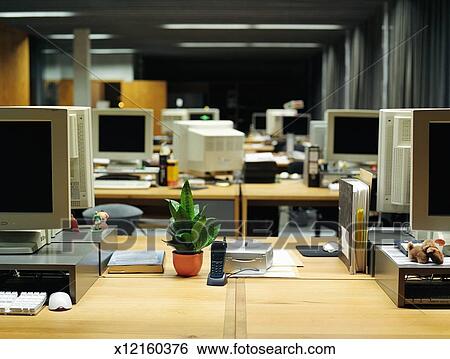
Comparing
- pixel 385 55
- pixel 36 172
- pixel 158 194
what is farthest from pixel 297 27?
pixel 36 172

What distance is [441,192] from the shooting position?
7.33 ft

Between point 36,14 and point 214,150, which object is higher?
point 36,14

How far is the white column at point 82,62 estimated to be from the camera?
12320 millimetres

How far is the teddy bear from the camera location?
216cm

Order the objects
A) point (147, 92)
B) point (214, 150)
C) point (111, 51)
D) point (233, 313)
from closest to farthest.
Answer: point (233, 313) → point (214, 150) → point (111, 51) → point (147, 92)

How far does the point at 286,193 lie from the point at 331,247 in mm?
1834

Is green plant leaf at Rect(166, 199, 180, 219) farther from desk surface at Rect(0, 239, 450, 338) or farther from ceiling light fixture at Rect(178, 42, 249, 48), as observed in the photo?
ceiling light fixture at Rect(178, 42, 249, 48)

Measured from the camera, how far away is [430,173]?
2.23 m

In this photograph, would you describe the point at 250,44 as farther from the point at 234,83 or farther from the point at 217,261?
the point at 217,261

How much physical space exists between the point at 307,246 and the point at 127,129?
114 inches

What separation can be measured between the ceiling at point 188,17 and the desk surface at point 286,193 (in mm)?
4869

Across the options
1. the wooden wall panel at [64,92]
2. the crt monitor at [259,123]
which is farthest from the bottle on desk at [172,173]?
the wooden wall panel at [64,92]

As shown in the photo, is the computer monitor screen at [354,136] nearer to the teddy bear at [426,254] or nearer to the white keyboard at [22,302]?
the teddy bear at [426,254]
